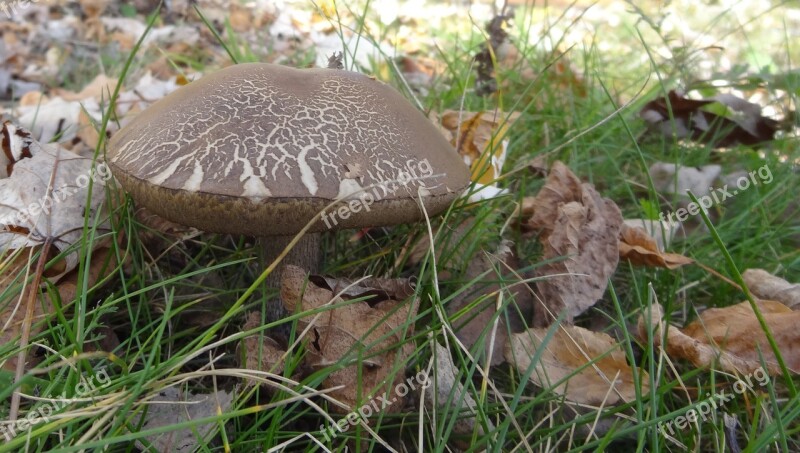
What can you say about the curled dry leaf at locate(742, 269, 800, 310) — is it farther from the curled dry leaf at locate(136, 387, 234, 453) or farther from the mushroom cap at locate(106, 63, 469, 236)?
the curled dry leaf at locate(136, 387, 234, 453)

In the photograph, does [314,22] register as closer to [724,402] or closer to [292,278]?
[292,278]

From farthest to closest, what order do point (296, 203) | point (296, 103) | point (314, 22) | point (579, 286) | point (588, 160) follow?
1. point (314, 22)
2. point (588, 160)
3. point (579, 286)
4. point (296, 103)
5. point (296, 203)

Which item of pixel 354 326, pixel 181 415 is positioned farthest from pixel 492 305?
pixel 181 415

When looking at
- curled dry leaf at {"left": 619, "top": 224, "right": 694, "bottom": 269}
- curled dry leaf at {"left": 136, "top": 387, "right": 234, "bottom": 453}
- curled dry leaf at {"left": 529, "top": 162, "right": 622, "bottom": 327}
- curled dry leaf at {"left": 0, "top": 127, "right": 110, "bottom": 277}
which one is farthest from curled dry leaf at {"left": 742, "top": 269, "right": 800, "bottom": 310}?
curled dry leaf at {"left": 0, "top": 127, "right": 110, "bottom": 277}

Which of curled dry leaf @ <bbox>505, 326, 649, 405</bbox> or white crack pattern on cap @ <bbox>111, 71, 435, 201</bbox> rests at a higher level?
white crack pattern on cap @ <bbox>111, 71, 435, 201</bbox>

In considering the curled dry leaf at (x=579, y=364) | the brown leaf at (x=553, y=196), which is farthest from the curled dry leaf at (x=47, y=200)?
the brown leaf at (x=553, y=196)

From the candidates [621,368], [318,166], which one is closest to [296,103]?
[318,166]

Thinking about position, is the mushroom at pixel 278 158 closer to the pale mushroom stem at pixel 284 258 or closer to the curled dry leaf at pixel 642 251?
the pale mushroom stem at pixel 284 258
